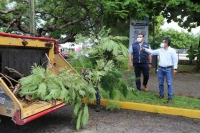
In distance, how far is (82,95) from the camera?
13.6ft

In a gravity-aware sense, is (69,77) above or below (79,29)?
below

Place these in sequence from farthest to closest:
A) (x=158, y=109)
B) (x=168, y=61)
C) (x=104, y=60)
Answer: (x=168, y=61)
(x=158, y=109)
(x=104, y=60)

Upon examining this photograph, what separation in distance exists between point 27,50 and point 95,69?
4.72 feet

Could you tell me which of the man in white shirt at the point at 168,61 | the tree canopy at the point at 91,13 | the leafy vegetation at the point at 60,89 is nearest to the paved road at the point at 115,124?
the leafy vegetation at the point at 60,89

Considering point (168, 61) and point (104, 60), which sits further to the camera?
point (168, 61)

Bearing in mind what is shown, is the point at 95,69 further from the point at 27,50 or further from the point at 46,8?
the point at 46,8

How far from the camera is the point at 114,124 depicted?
464 cm

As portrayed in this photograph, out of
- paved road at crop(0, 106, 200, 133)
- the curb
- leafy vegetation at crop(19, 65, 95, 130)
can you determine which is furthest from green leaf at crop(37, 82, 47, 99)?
the curb

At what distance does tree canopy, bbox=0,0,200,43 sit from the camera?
32.3 feet

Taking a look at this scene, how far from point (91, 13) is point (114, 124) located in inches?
Result: 418

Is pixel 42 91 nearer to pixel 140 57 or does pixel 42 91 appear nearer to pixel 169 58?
pixel 169 58

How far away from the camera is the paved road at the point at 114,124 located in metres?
4.33

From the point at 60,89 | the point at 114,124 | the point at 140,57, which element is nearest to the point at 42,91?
the point at 60,89

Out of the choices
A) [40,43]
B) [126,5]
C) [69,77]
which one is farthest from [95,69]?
[126,5]
